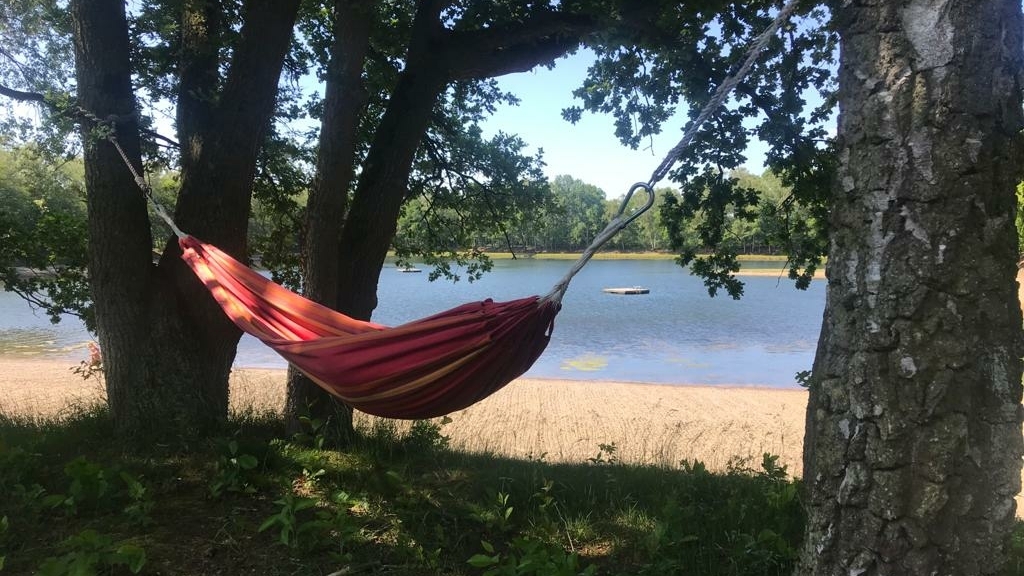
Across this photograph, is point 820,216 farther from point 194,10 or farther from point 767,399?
point 767,399

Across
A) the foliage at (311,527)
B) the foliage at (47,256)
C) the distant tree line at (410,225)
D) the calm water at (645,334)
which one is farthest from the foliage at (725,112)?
the calm water at (645,334)

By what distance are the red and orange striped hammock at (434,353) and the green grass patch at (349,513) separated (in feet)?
1.64

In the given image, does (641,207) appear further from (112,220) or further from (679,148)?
(112,220)

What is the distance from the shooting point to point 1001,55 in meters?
1.18

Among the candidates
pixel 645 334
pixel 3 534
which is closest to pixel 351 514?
pixel 3 534

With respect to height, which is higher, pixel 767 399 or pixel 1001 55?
pixel 1001 55

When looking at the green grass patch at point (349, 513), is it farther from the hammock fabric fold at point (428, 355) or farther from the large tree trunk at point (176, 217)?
the hammock fabric fold at point (428, 355)

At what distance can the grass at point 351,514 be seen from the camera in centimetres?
201

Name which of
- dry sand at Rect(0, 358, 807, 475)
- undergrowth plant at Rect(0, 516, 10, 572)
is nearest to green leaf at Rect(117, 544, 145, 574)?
undergrowth plant at Rect(0, 516, 10, 572)

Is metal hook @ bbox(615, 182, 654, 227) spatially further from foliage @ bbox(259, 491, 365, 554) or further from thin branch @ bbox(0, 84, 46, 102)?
thin branch @ bbox(0, 84, 46, 102)

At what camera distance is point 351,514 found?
2.44 meters

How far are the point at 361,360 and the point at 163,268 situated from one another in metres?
1.76

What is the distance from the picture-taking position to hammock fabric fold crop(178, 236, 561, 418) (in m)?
1.89

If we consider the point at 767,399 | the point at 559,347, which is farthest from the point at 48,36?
the point at 559,347
